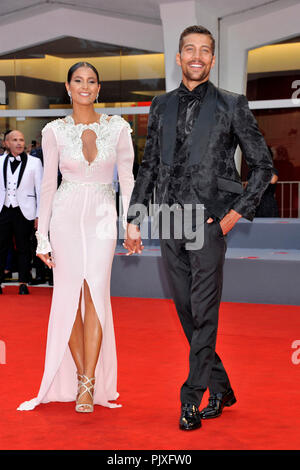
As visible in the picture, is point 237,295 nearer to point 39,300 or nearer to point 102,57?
point 39,300

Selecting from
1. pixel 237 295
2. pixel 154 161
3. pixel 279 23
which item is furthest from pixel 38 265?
pixel 279 23

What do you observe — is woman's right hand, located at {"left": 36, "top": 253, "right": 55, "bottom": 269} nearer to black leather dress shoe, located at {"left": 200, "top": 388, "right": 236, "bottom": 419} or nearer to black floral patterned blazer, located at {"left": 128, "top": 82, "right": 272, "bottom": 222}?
black floral patterned blazer, located at {"left": 128, "top": 82, "right": 272, "bottom": 222}

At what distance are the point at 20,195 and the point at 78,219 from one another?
4.20m

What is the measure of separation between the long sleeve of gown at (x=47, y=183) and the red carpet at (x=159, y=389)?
0.83 metres

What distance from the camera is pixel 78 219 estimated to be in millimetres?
3547

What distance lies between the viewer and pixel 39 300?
7.35 metres

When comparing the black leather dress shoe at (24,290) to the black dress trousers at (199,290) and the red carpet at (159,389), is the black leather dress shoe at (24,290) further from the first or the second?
the black dress trousers at (199,290)

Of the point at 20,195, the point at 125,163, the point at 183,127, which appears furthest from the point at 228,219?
the point at 20,195

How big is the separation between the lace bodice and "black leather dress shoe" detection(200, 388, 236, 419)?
3.26ft

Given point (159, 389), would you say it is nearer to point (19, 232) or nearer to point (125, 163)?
point (125, 163)

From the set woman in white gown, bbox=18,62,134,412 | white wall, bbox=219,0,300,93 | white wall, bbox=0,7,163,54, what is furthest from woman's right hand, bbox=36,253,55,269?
white wall, bbox=0,7,163,54

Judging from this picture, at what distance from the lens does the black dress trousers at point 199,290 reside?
121 inches

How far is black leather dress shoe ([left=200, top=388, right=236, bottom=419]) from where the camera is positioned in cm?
330
